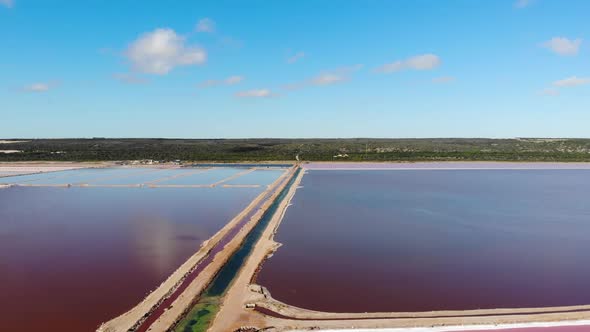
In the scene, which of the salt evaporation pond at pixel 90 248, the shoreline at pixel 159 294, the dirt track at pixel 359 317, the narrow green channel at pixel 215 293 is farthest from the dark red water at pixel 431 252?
the salt evaporation pond at pixel 90 248

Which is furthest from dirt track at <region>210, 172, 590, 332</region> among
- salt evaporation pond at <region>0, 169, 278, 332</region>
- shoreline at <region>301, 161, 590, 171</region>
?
shoreline at <region>301, 161, 590, 171</region>

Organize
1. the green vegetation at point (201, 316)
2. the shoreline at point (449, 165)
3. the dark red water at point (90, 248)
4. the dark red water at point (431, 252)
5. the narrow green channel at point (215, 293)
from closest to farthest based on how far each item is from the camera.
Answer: the green vegetation at point (201, 316) → the narrow green channel at point (215, 293) → the dark red water at point (90, 248) → the dark red water at point (431, 252) → the shoreline at point (449, 165)

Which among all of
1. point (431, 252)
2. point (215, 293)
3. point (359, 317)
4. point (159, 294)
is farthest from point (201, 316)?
point (431, 252)

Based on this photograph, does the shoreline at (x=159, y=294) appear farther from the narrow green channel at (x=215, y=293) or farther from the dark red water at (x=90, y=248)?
the narrow green channel at (x=215, y=293)

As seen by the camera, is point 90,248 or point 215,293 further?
point 90,248

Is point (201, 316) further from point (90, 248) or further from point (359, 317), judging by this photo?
point (90, 248)

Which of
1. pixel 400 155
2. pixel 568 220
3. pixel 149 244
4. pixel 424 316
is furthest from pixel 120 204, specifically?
pixel 400 155
